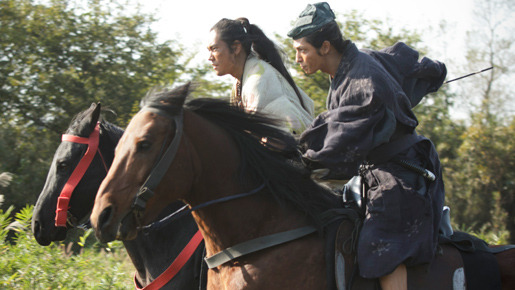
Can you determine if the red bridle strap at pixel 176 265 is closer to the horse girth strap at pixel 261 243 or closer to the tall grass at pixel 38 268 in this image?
the horse girth strap at pixel 261 243

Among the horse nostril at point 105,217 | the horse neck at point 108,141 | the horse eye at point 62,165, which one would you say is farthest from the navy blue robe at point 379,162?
the horse eye at point 62,165

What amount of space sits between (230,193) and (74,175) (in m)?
1.50

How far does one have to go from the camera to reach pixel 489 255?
9.87 ft

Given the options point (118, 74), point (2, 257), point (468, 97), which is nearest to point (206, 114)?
point (2, 257)

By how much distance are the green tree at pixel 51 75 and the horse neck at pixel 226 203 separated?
7640 mm

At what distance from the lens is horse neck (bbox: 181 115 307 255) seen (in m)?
2.86

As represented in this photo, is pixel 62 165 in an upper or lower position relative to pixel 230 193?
lower

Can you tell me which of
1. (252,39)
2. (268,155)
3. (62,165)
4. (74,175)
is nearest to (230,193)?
(268,155)

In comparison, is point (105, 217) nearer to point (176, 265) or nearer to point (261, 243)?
point (261, 243)

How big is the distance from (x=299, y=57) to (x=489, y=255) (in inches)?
59.4

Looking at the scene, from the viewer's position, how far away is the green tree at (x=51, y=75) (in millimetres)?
10633

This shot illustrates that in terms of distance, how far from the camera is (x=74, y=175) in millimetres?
3889

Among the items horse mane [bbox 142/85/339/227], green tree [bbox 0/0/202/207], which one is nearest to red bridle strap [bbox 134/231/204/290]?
horse mane [bbox 142/85/339/227]

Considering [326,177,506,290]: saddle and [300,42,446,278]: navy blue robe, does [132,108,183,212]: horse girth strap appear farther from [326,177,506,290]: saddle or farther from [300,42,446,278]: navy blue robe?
[326,177,506,290]: saddle
